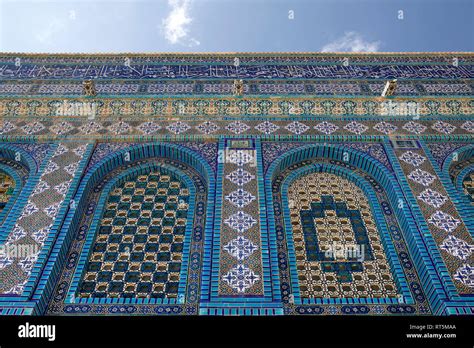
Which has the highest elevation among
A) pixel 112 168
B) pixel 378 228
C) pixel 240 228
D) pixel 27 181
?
pixel 112 168

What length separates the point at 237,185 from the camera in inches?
303

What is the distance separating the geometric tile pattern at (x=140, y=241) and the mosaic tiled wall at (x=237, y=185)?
24 mm

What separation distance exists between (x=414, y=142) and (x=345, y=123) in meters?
1.19

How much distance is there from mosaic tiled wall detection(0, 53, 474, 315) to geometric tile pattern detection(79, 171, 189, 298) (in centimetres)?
2

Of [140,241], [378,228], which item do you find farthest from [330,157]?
[140,241]

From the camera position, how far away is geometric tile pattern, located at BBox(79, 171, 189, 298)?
659 cm

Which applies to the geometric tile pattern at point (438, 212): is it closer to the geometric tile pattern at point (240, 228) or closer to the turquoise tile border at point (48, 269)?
the geometric tile pattern at point (240, 228)

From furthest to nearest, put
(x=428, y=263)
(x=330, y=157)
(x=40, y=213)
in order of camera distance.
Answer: (x=330, y=157), (x=40, y=213), (x=428, y=263)

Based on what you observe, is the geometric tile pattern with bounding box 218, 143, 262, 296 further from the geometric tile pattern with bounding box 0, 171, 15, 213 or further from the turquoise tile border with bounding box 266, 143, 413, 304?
the geometric tile pattern with bounding box 0, 171, 15, 213

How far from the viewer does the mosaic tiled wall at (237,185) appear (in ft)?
20.8

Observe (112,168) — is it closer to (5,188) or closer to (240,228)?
(5,188)

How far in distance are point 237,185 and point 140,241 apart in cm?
161
